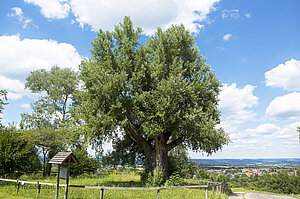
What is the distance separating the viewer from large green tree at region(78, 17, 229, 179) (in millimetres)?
17438

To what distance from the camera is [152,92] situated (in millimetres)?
18328

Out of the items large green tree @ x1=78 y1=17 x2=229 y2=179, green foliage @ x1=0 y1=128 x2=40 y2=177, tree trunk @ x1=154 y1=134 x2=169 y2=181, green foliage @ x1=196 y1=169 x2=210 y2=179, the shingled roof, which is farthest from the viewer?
green foliage @ x1=196 y1=169 x2=210 y2=179

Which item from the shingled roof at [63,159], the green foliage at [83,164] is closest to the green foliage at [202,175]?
the green foliage at [83,164]

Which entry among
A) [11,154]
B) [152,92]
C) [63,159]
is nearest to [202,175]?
[152,92]

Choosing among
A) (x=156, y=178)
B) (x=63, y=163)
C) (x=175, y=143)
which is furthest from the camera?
(x=175, y=143)

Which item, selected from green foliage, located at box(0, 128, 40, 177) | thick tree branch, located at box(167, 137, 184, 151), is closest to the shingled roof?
green foliage, located at box(0, 128, 40, 177)

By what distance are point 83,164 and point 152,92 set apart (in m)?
13.7

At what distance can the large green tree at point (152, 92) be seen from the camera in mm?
17438

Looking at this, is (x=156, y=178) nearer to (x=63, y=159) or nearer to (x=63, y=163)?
(x=63, y=163)

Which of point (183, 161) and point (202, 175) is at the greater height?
point (183, 161)

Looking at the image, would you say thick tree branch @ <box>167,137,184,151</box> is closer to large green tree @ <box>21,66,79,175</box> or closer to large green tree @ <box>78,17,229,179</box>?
large green tree @ <box>78,17,229,179</box>

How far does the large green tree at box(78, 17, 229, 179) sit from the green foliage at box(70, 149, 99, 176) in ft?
26.8

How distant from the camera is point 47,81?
33531mm

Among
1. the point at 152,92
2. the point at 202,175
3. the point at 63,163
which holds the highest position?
the point at 152,92
